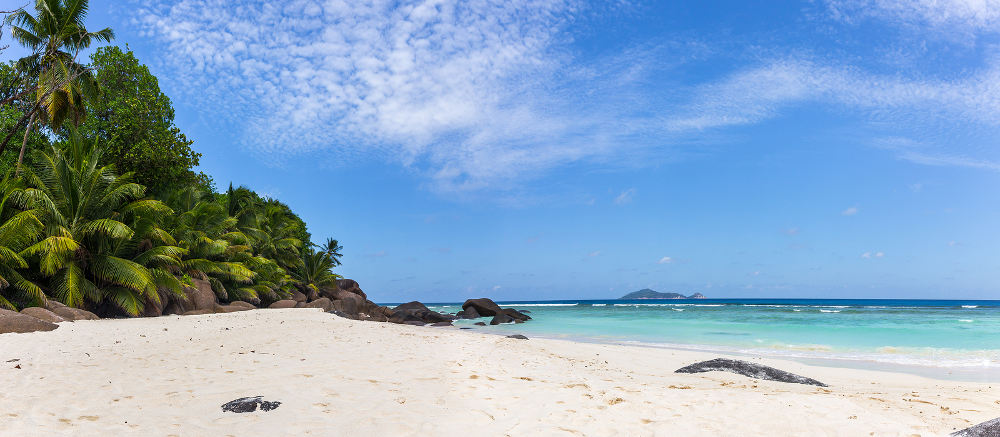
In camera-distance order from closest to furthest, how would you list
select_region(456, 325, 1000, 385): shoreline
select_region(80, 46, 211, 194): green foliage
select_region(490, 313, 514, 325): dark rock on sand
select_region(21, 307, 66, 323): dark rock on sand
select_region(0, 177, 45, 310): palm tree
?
select_region(456, 325, 1000, 385): shoreline
select_region(21, 307, 66, 323): dark rock on sand
select_region(0, 177, 45, 310): palm tree
select_region(80, 46, 211, 194): green foliage
select_region(490, 313, 514, 325): dark rock on sand

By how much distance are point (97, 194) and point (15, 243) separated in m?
2.91

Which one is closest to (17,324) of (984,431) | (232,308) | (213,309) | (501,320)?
(213,309)

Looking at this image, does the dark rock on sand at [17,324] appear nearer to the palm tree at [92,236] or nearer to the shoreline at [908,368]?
the palm tree at [92,236]

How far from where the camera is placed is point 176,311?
19672 mm

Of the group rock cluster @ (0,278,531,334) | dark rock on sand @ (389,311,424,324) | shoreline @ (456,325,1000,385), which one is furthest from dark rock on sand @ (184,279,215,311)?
shoreline @ (456,325,1000,385)

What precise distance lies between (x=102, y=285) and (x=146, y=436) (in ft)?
54.6

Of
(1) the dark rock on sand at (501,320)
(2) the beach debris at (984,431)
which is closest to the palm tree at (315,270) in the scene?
(1) the dark rock on sand at (501,320)

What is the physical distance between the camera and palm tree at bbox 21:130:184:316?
15.2 m

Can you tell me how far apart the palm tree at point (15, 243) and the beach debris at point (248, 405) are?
13.0 m

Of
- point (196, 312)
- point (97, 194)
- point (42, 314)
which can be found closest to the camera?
point (42, 314)

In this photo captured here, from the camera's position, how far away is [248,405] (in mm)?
4980

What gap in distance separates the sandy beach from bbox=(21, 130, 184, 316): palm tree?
733 cm

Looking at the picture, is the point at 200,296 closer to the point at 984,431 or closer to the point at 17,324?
the point at 17,324

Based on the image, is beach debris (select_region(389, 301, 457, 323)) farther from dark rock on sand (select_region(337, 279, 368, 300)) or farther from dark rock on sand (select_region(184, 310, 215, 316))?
dark rock on sand (select_region(184, 310, 215, 316))
